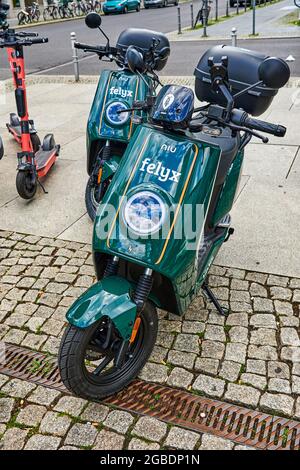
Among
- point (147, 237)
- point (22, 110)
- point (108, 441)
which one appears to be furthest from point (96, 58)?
point (108, 441)

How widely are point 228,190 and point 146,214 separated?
85cm

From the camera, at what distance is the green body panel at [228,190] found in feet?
9.68

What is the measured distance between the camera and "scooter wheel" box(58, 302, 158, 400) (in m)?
2.23

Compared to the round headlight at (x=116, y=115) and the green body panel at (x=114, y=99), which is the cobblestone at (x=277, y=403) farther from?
the round headlight at (x=116, y=115)

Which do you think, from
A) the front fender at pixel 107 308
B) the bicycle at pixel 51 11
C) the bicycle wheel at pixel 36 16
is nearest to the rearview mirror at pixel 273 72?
the front fender at pixel 107 308

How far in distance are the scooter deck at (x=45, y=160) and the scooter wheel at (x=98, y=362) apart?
2702mm

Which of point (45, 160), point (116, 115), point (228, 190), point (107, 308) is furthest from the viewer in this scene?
point (45, 160)

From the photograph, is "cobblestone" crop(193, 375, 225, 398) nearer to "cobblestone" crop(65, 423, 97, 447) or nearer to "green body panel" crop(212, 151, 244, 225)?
→ "cobblestone" crop(65, 423, 97, 447)

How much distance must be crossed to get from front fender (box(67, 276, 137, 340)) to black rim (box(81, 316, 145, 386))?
10cm

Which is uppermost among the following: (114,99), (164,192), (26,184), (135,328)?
(164,192)

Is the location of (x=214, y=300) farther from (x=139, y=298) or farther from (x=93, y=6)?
(x=93, y=6)

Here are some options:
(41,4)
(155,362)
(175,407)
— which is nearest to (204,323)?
(155,362)

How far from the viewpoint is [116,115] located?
407 centimetres
